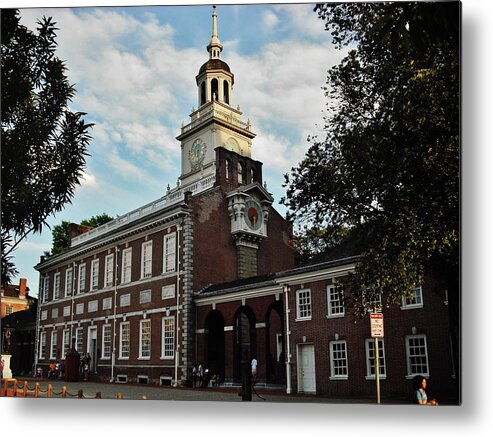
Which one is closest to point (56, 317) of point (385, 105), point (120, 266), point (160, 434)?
point (120, 266)

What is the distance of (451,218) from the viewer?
848 cm

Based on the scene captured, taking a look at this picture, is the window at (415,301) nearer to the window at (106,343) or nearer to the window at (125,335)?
the window at (125,335)

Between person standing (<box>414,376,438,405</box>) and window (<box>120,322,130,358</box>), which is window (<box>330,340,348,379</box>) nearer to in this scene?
person standing (<box>414,376,438,405</box>)

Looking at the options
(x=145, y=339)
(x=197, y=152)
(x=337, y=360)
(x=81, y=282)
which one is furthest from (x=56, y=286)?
(x=337, y=360)

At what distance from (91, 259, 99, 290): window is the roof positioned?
10116 mm

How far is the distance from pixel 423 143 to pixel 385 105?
2.90 feet

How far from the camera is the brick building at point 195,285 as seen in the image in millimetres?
15242

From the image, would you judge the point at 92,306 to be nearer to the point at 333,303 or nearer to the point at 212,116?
the point at 212,116

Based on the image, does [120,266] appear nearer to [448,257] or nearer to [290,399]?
[290,399]

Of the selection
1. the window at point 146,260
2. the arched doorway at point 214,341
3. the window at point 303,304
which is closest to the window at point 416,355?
the window at point 303,304

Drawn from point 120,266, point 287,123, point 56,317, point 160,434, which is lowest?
point 160,434

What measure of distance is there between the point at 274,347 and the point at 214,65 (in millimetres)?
9521

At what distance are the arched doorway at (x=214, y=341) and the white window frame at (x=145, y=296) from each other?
214cm

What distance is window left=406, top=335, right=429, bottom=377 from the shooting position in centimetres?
1005
